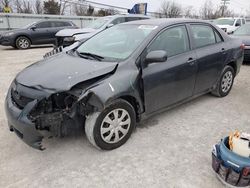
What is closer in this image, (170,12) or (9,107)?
(9,107)

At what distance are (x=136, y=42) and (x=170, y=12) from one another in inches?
1719

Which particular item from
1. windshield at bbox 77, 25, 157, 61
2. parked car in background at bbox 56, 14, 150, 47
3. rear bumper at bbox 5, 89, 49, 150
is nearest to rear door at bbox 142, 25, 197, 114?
windshield at bbox 77, 25, 157, 61

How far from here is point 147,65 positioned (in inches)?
117

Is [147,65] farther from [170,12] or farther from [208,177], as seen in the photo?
[170,12]

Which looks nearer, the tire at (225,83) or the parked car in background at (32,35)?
the tire at (225,83)

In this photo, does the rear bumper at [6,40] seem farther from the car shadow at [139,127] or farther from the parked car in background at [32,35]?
the car shadow at [139,127]

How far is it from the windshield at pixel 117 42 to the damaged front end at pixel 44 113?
843mm

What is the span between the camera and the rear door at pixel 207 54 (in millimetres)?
3683

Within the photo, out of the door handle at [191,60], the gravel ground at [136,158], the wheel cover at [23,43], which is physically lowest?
the gravel ground at [136,158]

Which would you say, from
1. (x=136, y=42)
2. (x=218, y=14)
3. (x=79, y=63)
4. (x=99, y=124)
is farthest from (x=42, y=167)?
(x=218, y=14)

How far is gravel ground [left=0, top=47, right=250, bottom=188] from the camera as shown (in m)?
2.34

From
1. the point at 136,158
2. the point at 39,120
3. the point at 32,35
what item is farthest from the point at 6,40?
the point at 136,158

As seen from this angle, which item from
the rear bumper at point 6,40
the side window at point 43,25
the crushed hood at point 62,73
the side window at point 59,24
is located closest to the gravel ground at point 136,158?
the crushed hood at point 62,73

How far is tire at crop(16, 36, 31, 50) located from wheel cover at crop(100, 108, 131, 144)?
1049 centimetres
